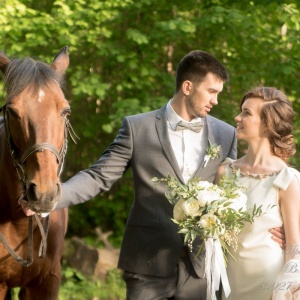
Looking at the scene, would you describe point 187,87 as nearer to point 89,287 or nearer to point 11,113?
point 11,113

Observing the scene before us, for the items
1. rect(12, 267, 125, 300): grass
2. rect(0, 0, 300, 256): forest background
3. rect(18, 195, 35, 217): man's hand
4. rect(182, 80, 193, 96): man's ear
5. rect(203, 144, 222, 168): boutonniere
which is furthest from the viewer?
rect(12, 267, 125, 300): grass

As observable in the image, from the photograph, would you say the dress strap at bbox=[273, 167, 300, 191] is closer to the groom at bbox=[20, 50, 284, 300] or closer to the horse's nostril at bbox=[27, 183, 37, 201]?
the groom at bbox=[20, 50, 284, 300]

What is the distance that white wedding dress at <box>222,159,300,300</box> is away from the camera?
4266 millimetres

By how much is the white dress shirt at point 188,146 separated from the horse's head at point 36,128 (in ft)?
2.23

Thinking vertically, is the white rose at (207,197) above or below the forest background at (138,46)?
above

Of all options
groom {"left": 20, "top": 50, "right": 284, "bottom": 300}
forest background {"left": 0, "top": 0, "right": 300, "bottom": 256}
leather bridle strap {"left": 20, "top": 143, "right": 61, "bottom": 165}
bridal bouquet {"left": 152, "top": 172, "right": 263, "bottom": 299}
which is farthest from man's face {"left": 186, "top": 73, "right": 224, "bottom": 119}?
forest background {"left": 0, "top": 0, "right": 300, "bottom": 256}

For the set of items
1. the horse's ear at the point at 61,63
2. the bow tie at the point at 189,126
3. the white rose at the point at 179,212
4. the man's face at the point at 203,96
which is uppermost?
the man's face at the point at 203,96

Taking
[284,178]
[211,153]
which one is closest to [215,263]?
[284,178]

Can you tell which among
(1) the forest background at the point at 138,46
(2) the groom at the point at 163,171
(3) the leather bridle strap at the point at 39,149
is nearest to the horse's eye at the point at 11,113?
(3) the leather bridle strap at the point at 39,149

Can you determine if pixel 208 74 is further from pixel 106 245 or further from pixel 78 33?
pixel 106 245

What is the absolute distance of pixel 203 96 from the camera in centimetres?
481

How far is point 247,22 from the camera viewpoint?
29.7 feet

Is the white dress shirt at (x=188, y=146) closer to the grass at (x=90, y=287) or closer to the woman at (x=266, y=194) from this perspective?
the woman at (x=266, y=194)

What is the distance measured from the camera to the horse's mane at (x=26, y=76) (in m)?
4.51
